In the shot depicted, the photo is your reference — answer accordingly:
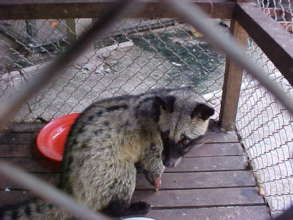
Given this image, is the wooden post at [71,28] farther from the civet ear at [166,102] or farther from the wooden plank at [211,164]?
the civet ear at [166,102]

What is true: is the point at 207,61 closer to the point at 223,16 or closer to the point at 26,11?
the point at 223,16

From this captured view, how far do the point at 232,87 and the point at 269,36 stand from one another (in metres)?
1.27

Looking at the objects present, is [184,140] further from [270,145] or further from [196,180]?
[270,145]

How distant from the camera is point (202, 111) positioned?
9.17 ft

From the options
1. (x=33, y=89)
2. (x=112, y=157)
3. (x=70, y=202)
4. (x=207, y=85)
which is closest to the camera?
(x=33, y=89)

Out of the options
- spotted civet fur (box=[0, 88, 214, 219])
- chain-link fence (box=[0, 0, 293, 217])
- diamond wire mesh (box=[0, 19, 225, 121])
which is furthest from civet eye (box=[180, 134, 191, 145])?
diamond wire mesh (box=[0, 19, 225, 121])

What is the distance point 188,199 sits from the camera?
3113mm

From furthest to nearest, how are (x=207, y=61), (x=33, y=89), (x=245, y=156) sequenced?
(x=207, y=61) < (x=245, y=156) < (x=33, y=89)

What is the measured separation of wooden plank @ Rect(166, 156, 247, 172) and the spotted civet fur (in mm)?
505

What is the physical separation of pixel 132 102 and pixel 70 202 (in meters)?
2.15

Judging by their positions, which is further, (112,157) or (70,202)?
(112,157)

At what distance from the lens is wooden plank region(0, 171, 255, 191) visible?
3.23 metres

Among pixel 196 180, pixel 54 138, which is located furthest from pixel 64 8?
pixel 196 180

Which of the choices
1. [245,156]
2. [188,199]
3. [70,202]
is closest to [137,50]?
[245,156]
